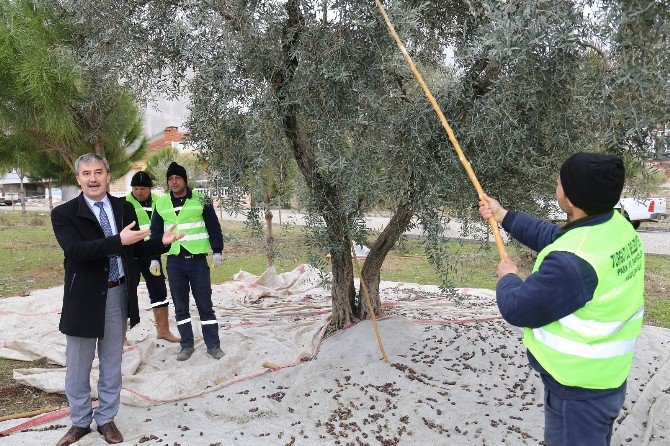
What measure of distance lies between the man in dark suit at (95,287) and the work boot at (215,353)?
5.97 ft

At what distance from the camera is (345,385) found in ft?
16.7

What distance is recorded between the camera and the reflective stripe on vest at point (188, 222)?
19.6 ft

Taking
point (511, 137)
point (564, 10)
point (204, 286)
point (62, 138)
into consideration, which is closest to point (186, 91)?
point (204, 286)

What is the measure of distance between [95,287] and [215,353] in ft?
7.52

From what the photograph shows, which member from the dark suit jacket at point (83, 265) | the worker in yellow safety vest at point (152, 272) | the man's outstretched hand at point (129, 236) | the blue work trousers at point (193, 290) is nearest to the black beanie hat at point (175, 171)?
the worker in yellow safety vest at point (152, 272)

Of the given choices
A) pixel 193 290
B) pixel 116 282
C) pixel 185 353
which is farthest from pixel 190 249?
pixel 116 282

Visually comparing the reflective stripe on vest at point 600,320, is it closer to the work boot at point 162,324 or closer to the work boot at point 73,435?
the work boot at point 73,435

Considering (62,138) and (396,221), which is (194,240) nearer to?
(396,221)

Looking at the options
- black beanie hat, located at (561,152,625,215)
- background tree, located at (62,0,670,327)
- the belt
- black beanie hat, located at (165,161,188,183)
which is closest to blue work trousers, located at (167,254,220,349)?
black beanie hat, located at (165,161,188,183)

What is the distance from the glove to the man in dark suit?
2.23m

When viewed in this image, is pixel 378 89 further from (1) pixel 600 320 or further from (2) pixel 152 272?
(2) pixel 152 272

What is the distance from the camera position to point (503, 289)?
2619mm

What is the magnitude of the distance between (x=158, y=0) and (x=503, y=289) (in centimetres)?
401

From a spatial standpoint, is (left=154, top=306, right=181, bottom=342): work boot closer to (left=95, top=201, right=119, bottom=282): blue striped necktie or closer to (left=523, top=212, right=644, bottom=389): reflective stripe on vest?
(left=95, top=201, right=119, bottom=282): blue striped necktie
